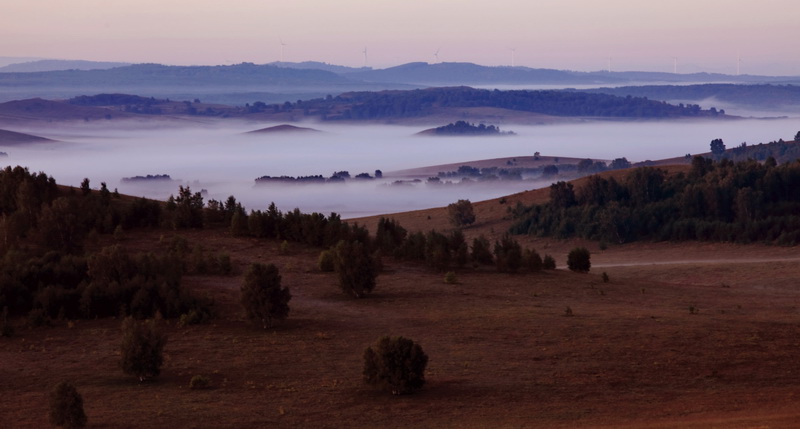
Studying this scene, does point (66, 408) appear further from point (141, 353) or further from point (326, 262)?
point (326, 262)

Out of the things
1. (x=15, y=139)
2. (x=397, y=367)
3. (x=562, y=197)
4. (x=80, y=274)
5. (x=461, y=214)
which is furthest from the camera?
(x=15, y=139)

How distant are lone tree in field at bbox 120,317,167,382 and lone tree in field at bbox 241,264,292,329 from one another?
12.5ft

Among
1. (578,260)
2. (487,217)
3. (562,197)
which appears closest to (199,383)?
(578,260)

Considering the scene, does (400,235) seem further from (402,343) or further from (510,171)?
(510,171)

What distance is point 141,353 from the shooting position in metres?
15.1

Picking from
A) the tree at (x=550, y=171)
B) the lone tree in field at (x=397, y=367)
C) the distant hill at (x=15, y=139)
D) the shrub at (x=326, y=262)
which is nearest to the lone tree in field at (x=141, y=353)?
the lone tree in field at (x=397, y=367)

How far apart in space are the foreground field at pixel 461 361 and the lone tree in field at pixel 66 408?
2.35 ft

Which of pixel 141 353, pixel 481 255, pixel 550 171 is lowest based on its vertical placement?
pixel 141 353

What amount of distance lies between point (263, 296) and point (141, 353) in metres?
4.23

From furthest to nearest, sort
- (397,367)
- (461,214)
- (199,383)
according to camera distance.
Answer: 1. (461,214)
2. (199,383)
3. (397,367)

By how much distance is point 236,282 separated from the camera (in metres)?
23.9

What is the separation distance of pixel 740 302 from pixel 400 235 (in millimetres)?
11981

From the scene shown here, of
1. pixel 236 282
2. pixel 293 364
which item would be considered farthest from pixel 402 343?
pixel 236 282

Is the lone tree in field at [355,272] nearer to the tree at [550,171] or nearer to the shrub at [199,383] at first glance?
the shrub at [199,383]
